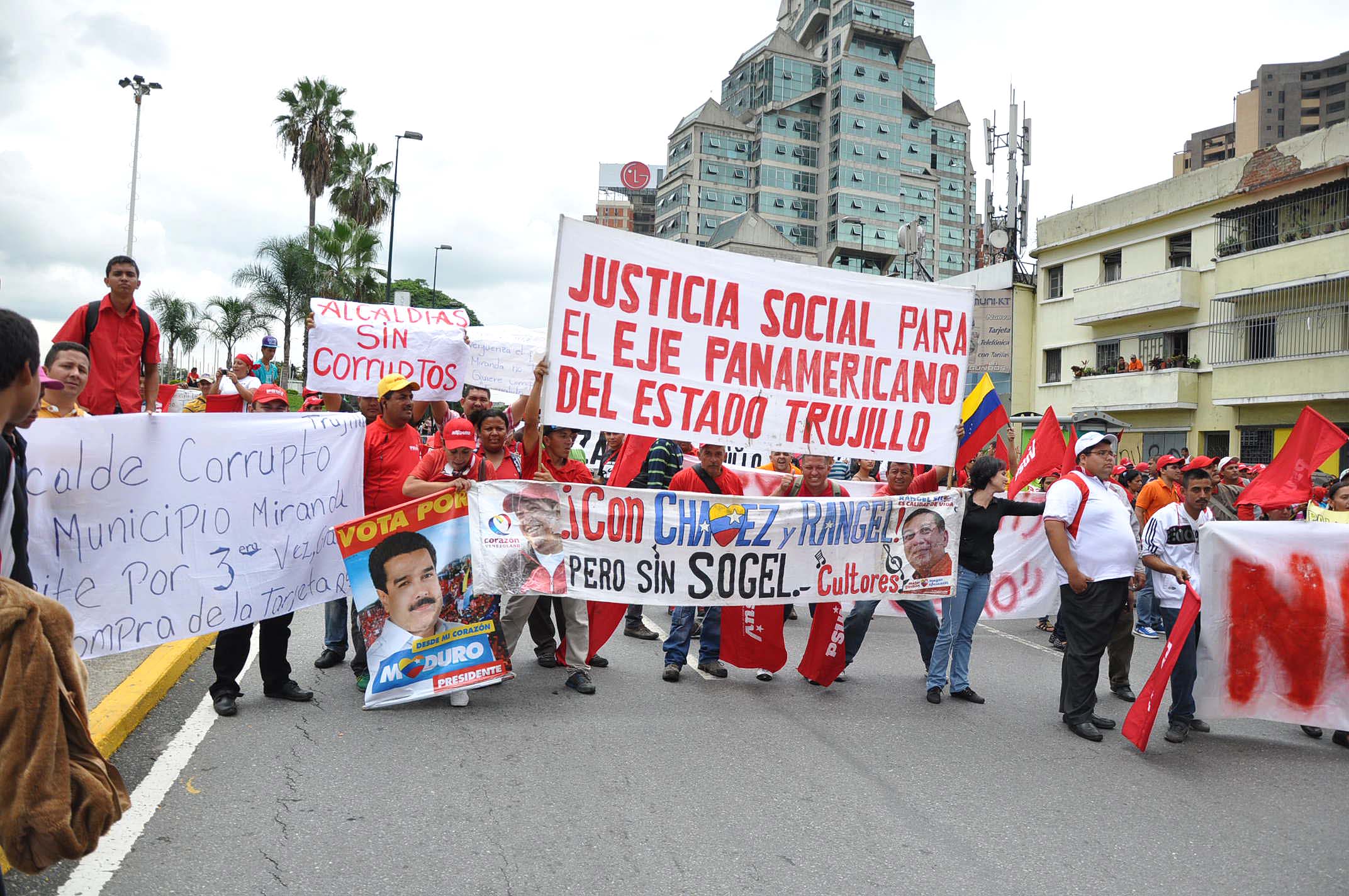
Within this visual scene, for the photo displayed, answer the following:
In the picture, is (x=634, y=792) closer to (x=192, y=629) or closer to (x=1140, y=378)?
(x=192, y=629)

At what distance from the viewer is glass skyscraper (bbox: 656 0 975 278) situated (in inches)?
3191

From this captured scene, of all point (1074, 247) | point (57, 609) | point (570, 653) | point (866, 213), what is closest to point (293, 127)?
point (1074, 247)

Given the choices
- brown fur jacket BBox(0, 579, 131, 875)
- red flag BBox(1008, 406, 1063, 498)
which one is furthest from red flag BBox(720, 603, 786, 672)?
brown fur jacket BBox(0, 579, 131, 875)

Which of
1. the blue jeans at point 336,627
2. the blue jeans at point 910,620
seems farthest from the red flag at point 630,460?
the blue jeans at point 336,627

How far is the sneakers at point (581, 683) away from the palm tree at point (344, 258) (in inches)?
1272

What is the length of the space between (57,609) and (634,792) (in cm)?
289

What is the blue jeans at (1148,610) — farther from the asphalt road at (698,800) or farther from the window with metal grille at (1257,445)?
the window with metal grille at (1257,445)

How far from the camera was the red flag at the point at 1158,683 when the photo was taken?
5.45 meters

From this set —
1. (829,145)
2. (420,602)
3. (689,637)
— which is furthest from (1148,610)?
(829,145)

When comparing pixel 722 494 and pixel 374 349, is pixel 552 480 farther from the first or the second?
pixel 374 349

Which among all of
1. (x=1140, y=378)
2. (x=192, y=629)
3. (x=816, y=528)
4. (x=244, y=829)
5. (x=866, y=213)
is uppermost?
(x=866, y=213)

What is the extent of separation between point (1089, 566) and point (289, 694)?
4921 millimetres

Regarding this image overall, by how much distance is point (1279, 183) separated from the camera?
28328 mm

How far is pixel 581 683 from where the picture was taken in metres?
6.40
